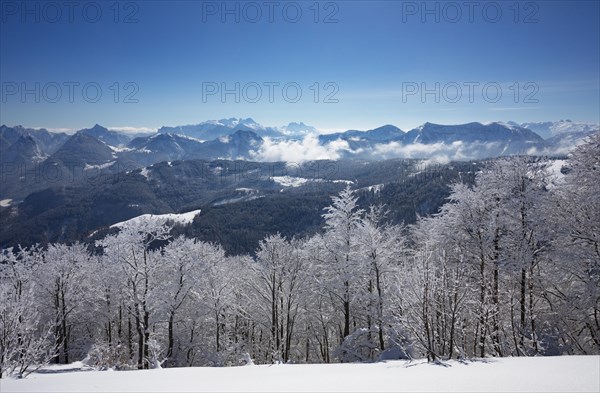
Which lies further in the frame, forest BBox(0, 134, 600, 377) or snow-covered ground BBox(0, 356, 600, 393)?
forest BBox(0, 134, 600, 377)

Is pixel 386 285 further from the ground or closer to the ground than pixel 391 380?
closer to the ground

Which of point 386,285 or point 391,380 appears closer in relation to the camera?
point 391,380

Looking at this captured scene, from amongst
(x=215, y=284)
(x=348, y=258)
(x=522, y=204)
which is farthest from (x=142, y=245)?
(x=522, y=204)

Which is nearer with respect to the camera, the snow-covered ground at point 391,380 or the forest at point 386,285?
the snow-covered ground at point 391,380
